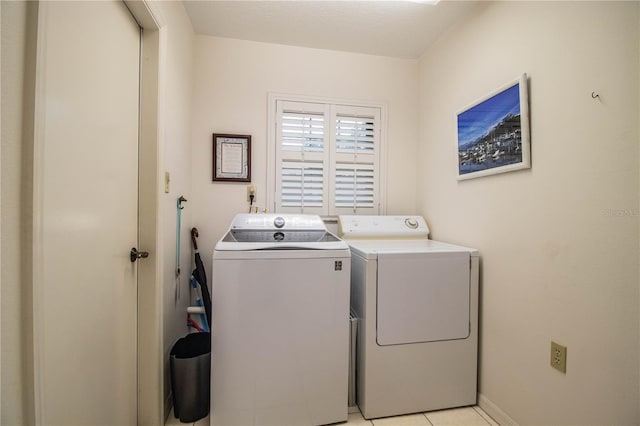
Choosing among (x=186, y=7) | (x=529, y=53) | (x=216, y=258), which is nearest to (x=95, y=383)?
(x=216, y=258)

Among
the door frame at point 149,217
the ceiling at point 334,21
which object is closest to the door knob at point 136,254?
the door frame at point 149,217

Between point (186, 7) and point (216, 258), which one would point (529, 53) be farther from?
point (186, 7)

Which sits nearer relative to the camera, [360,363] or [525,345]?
[525,345]

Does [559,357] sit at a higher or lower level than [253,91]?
lower

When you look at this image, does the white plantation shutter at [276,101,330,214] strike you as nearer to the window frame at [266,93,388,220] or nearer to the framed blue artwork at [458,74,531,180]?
the window frame at [266,93,388,220]

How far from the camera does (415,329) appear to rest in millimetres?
1535

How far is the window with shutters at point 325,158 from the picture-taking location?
7.31ft

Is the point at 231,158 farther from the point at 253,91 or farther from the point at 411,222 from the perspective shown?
the point at 411,222

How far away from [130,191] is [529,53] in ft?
6.97

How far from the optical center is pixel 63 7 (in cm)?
83

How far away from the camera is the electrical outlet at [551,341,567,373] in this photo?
47.0 inches

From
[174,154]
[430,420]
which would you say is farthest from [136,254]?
[430,420]

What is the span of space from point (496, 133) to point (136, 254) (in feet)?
6.78

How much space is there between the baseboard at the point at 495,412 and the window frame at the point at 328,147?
1.45 m
